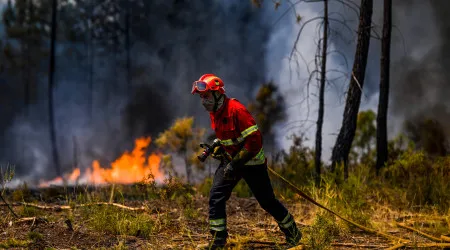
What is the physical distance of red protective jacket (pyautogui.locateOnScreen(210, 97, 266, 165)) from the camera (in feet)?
17.1

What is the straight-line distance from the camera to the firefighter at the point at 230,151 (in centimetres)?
522

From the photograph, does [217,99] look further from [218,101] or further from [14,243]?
[14,243]

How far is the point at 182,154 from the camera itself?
15930 millimetres

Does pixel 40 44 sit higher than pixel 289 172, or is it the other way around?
pixel 40 44

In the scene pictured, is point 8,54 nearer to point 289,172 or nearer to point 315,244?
point 289,172

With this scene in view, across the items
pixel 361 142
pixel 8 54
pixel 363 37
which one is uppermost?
pixel 8 54

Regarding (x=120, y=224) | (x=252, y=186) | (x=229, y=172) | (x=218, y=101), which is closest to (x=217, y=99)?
(x=218, y=101)

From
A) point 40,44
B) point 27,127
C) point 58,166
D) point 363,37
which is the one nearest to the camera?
point 363,37

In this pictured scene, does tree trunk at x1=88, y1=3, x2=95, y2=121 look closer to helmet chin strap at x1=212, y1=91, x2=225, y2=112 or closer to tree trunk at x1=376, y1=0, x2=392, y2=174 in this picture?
tree trunk at x1=376, y1=0, x2=392, y2=174

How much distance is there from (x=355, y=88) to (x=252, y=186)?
212 inches

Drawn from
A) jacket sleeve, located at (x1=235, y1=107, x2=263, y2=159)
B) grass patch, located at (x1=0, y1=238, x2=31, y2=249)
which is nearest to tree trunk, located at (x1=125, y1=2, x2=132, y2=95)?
grass patch, located at (x1=0, y1=238, x2=31, y2=249)

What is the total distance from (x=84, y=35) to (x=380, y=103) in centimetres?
2711

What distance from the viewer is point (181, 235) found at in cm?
626

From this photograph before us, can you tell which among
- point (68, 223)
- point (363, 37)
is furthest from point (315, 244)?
point (363, 37)
